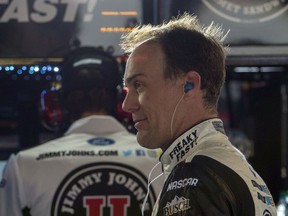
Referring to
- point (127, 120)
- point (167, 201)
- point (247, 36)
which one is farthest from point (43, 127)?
point (167, 201)

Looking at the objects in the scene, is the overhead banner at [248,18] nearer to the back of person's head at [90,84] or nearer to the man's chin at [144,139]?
the back of person's head at [90,84]

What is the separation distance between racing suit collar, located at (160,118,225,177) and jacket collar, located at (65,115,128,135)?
0.74m

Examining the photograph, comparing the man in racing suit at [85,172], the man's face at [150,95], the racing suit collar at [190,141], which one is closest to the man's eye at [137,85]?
the man's face at [150,95]

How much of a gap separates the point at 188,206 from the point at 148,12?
4.94 ft

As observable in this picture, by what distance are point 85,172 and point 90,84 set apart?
0.32m

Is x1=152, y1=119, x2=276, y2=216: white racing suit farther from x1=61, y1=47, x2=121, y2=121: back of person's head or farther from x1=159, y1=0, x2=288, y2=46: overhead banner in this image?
x1=159, y1=0, x2=288, y2=46: overhead banner

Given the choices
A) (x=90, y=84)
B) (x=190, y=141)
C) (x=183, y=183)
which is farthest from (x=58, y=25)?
(x=183, y=183)

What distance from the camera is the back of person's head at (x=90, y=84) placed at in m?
1.89

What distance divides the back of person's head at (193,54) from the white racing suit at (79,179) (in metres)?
0.64

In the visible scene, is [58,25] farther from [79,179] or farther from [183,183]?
[183,183]

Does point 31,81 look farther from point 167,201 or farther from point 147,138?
point 167,201

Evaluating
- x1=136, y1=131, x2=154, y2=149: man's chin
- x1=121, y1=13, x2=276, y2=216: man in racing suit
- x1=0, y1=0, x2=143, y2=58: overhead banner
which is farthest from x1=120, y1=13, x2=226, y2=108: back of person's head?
x1=0, y1=0, x2=143, y2=58: overhead banner

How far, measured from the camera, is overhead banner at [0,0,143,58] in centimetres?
231

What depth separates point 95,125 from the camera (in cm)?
183
